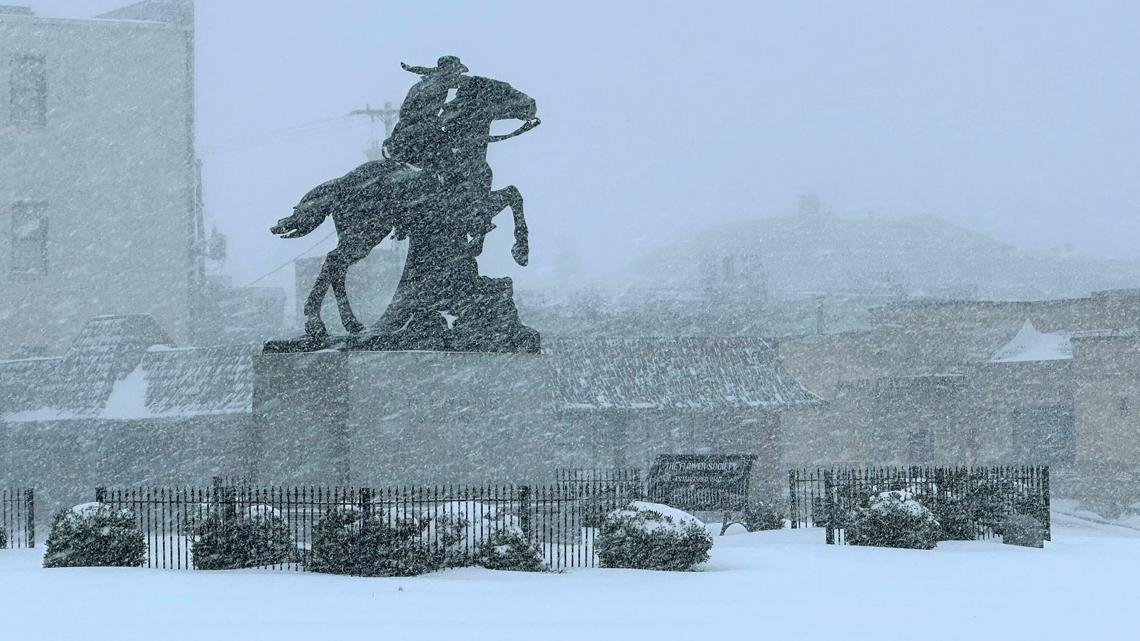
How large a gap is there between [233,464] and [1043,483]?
22.7 meters

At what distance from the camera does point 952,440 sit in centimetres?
5516

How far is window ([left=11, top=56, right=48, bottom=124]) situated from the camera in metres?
48.2

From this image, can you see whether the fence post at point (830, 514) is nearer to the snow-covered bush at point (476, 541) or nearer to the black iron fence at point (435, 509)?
the black iron fence at point (435, 509)

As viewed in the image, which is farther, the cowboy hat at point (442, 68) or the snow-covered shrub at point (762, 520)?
the snow-covered shrub at point (762, 520)

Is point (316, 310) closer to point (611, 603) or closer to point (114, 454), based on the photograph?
point (611, 603)

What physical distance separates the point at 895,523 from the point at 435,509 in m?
6.66

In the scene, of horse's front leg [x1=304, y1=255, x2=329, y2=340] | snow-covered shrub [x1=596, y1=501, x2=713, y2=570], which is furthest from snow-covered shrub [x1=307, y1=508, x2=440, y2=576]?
horse's front leg [x1=304, y1=255, x2=329, y2=340]

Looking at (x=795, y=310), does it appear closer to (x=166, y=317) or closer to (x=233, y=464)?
(x=166, y=317)

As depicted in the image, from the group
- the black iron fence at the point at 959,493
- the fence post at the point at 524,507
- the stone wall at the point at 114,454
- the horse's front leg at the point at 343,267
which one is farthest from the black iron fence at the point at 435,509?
the stone wall at the point at 114,454

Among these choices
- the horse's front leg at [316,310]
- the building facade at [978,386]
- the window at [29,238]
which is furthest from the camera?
the building facade at [978,386]

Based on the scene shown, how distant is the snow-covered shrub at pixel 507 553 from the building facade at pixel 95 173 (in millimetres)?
34542

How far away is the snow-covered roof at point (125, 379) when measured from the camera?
128 feet

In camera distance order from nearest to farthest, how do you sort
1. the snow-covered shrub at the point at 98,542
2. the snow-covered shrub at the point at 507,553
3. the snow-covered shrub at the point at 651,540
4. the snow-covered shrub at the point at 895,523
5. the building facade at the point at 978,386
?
the snow-covered shrub at the point at 507,553 → the snow-covered shrub at the point at 651,540 → the snow-covered shrub at the point at 98,542 → the snow-covered shrub at the point at 895,523 → the building facade at the point at 978,386

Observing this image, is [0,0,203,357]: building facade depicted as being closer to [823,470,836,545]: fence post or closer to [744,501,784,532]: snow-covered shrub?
[744,501,784,532]: snow-covered shrub
